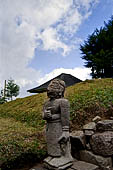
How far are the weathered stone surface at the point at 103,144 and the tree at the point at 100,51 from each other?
32.8ft

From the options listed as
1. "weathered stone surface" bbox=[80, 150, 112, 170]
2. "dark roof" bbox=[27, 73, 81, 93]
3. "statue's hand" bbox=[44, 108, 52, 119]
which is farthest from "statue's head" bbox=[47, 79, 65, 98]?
"dark roof" bbox=[27, 73, 81, 93]

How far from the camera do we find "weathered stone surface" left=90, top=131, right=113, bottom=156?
2.61 m

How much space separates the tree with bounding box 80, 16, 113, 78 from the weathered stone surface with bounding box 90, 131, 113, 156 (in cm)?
999

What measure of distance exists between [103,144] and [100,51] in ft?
34.7

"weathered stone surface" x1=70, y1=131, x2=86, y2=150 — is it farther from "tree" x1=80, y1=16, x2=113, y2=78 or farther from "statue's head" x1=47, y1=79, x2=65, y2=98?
"tree" x1=80, y1=16, x2=113, y2=78

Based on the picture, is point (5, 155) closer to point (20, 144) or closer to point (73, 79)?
point (20, 144)

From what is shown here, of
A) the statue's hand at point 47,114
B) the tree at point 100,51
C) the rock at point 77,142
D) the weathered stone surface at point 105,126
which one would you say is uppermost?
the tree at point 100,51

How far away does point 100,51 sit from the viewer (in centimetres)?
1227

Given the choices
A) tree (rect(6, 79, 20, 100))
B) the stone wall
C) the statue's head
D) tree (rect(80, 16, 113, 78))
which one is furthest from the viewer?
tree (rect(6, 79, 20, 100))

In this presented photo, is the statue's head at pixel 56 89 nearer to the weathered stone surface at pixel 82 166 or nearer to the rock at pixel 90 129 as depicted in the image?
the rock at pixel 90 129

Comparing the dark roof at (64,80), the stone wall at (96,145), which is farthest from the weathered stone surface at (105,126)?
the dark roof at (64,80)

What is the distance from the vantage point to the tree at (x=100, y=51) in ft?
39.8

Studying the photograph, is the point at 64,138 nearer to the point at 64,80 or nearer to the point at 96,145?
the point at 96,145

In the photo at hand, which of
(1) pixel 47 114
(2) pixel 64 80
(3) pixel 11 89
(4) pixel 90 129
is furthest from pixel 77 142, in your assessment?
(3) pixel 11 89
